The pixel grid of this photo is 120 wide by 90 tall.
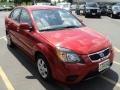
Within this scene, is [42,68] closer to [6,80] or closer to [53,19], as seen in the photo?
[6,80]

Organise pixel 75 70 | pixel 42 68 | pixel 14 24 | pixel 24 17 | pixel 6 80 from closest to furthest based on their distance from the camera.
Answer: pixel 75 70
pixel 42 68
pixel 6 80
pixel 24 17
pixel 14 24

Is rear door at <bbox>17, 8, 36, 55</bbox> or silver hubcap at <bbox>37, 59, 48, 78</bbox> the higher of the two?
rear door at <bbox>17, 8, 36, 55</bbox>

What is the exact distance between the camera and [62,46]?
17.3 feet

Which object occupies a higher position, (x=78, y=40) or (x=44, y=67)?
(x=78, y=40)

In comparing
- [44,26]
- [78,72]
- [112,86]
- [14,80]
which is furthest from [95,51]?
[14,80]

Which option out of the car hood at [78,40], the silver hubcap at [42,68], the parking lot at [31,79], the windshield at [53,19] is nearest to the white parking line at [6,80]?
the parking lot at [31,79]

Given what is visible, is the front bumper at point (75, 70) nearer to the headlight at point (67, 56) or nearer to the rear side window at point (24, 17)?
the headlight at point (67, 56)

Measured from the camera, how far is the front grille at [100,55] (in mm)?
5191

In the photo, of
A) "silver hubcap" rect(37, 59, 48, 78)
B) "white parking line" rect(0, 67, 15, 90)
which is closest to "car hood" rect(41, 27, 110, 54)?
"silver hubcap" rect(37, 59, 48, 78)

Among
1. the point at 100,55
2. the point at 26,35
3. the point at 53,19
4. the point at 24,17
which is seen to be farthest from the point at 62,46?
the point at 24,17

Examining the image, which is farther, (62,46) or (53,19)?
(53,19)

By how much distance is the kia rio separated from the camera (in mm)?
5105

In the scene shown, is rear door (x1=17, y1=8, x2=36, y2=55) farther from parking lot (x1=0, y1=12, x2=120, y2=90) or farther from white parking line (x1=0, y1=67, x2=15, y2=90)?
white parking line (x1=0, y1=67, x2=15, y2=90)

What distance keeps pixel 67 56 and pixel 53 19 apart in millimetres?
1844
